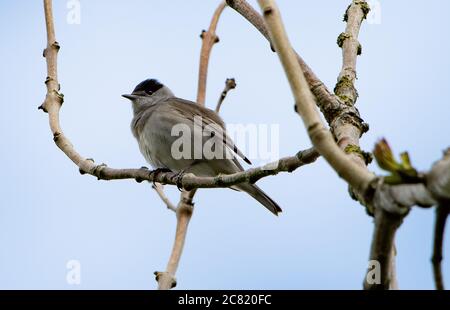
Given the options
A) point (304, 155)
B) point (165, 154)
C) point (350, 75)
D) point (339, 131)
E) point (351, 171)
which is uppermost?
point (165, 154)

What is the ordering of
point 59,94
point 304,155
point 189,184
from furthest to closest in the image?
point 59,94, point 189,184, point 304,155

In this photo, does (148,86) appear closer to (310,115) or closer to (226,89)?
(226,89)

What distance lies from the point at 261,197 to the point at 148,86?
123 inches

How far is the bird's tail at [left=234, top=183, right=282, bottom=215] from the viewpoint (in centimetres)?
703

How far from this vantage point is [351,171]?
6.52ft

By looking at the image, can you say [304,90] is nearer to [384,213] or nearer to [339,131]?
[384,213]

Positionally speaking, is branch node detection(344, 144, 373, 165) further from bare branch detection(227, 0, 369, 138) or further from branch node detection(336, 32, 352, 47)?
branch node detection(336, 32, 352, 47)

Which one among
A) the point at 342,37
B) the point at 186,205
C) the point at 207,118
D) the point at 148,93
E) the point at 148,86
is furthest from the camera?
the point at 148,86

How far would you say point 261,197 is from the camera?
7102 mm

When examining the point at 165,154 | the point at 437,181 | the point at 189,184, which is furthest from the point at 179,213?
the point at 437,181

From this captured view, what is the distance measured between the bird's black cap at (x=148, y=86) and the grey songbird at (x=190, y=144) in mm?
1389

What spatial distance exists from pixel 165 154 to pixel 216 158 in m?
0.60

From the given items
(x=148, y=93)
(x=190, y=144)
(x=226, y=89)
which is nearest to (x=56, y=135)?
(x=226, y=89)

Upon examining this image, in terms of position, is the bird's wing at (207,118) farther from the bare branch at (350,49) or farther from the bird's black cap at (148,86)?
the bare branch at (350,49)
